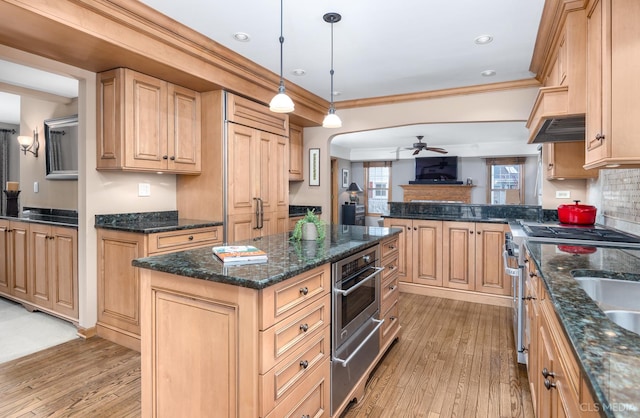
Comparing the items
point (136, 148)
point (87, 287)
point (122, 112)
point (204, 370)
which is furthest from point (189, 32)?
point (204, 370)

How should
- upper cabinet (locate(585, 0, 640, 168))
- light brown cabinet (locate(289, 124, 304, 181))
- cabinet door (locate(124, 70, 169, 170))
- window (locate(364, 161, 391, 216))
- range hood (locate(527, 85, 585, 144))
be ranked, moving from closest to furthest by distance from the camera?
upper cabinet (locate(585, 0, 640, 168))
range hood (locate(527, 85, 585, 144))
cabinet door (locate(124, 70, 169, 170))
light brown cabinet (locate(289, 124, 304, 181))
window (locate(364, 161, 391, 216))

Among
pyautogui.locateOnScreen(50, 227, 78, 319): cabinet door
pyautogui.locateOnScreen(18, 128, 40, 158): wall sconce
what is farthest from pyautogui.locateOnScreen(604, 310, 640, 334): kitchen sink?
pyautogui.locateOnScreen(18, 128, 40, 158): wall sconce

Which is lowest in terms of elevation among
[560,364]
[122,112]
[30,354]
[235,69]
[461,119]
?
[30,354]

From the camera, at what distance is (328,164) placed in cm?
512

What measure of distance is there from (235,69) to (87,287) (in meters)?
2.32

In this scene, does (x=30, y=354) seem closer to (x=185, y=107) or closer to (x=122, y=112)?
(x=122, y=112)

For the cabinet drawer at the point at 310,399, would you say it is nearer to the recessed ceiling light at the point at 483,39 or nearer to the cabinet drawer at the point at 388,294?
the cabinet drawer at the point at 388,294

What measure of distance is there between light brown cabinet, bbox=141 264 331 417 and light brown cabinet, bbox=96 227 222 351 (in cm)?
126

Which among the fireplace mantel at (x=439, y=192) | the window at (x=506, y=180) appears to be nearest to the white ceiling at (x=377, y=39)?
the fireplace mantel at (x=439, y=192)

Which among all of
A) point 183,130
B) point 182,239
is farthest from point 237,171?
point 182,239

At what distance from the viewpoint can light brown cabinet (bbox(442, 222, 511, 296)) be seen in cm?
400

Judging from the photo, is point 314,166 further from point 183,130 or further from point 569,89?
point 569,89

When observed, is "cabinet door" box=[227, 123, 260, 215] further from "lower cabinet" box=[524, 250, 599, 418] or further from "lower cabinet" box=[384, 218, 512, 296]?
A: "lower cabinet" box=[524, 250, 599, 418]

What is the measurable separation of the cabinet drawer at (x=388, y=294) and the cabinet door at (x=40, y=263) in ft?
9.97
